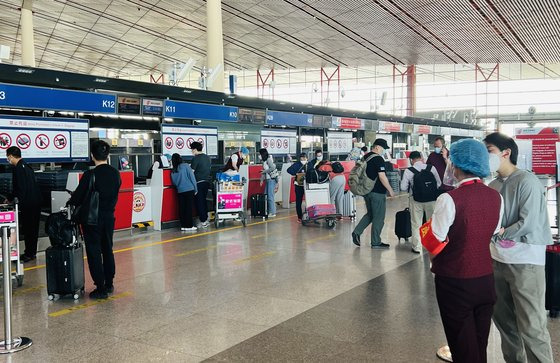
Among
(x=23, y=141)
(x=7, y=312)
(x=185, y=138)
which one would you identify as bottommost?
(x=7, y=312)

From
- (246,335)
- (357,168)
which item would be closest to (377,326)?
(246,335)

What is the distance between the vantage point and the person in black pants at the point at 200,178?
33.4 ft

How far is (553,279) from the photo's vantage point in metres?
4.27

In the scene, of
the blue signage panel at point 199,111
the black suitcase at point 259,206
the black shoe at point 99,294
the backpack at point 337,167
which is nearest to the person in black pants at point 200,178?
the blue signage panel at point 199,111

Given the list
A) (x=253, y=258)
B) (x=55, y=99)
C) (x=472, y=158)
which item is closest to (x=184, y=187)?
(x=55, y=99)

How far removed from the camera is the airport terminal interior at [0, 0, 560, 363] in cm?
385

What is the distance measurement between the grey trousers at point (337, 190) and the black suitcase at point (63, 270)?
6401 millimetres

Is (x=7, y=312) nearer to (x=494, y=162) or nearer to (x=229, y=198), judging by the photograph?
(x=494, y=162)

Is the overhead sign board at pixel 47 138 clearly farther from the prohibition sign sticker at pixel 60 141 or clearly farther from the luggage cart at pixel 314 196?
the luggage cart at pixel 314 196

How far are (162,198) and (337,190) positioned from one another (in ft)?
12.0

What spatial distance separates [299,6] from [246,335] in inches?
635

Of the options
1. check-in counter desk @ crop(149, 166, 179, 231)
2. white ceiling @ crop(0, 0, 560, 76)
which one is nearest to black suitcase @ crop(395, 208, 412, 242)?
check-in counter desk @ crop(149, 166, 179, 231)

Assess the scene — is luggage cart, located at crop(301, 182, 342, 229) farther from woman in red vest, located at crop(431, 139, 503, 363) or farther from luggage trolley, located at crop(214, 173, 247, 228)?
woman in red vest, located at crop(431, 139, 503, 363)

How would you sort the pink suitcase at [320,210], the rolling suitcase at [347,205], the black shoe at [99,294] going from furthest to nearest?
1. the rolling suitcase at [347,205]
2. the pink suitcase at [320,210]
3. the black shoe at [99,294]
